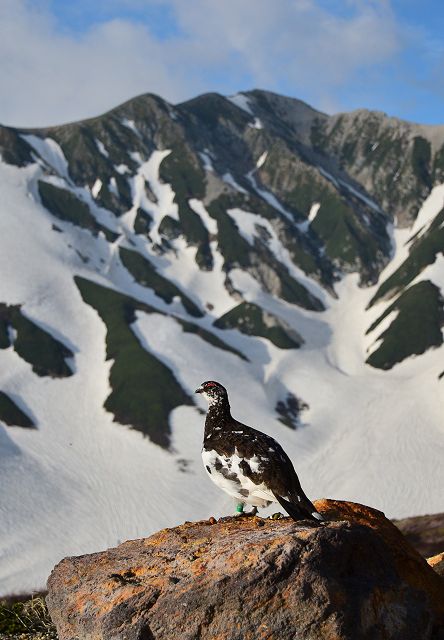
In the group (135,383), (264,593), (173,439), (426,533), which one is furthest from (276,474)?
(135,383)

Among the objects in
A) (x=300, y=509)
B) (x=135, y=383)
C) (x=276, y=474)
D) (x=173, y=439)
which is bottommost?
(x=173, y=439)

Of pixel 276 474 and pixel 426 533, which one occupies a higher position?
pixel 426 533

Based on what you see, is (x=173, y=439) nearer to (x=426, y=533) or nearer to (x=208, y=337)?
(x=208, y=337)

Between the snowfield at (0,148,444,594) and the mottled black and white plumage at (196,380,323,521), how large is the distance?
279 feet

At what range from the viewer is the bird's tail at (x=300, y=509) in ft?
38.3

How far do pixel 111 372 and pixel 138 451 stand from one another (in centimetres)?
3115

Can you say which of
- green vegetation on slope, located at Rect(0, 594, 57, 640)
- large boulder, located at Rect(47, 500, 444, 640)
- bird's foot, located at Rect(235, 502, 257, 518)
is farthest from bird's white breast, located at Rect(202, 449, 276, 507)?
green vegetation on slope, located at Rect(0, 594, 57, 640)

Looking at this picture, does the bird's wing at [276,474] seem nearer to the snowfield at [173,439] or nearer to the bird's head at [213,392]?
the bird's head at [213,392]

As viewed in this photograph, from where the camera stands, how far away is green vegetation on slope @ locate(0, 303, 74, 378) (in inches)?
6373

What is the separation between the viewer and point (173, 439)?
455 feet

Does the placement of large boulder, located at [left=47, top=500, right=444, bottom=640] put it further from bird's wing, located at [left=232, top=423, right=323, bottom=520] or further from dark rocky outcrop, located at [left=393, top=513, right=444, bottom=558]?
dark rocky outcrop, located at [left=393, top=513, right=444, bottom=558]

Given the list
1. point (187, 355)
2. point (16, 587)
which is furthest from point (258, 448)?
point (187, 355)

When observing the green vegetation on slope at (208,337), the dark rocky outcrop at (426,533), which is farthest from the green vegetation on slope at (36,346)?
the dark rocky outcrop at (426,533)

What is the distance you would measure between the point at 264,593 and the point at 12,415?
137875 mm
